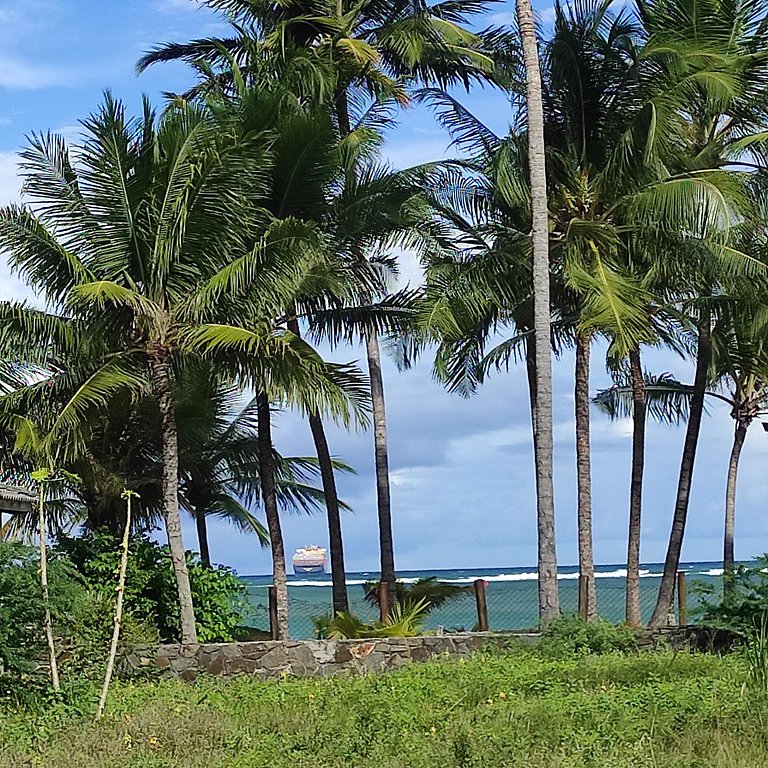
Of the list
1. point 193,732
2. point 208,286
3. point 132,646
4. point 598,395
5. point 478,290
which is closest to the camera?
point 193,732

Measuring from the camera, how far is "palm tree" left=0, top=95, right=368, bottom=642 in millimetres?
15586

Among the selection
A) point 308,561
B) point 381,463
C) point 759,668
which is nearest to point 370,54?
point 381,463

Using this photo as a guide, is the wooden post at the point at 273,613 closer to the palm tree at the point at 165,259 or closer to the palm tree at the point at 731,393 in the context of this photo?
the palm tree at the point at 165,259

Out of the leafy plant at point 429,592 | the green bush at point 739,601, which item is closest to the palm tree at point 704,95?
the leafy plant at point 429,592

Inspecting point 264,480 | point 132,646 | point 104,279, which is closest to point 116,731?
point 132,646

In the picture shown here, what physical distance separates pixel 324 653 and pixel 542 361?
4.94 meters

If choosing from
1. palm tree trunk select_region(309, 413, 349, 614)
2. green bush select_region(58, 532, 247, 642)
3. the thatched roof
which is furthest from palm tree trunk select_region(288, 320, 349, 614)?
the thatched roof

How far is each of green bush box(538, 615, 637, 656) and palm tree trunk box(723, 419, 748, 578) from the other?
36.5ft

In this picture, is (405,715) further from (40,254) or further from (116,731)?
(40,254)

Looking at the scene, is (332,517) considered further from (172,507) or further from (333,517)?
(172,507)

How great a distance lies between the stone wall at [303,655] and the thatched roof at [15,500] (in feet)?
7.64

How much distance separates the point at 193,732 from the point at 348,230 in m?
10.4

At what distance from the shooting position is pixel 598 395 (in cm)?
2767

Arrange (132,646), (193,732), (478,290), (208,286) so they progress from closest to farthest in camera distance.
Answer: (193,732), (132,646), (208,286), (478,290)
